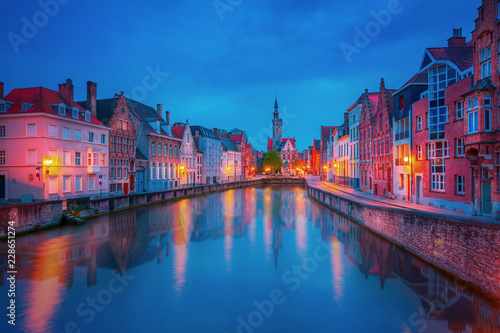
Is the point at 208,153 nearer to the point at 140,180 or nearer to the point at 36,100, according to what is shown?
the point at 140,180

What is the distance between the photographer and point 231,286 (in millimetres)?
13477

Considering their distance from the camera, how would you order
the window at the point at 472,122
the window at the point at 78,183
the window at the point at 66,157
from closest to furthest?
the window at the point at 472,122
the window at the point at 66,157
the window at the point at 78,183

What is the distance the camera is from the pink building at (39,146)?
2684 centimetres

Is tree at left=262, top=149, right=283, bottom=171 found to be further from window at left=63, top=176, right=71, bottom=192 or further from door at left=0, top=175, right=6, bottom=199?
door at left=0, top=175, right=6, bottom=199

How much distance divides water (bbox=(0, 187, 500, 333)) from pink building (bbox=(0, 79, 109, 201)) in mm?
6910

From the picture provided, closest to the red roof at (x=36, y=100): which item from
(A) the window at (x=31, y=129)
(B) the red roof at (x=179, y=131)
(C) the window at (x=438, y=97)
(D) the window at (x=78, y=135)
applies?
(A) the window at (x=31, y=129)

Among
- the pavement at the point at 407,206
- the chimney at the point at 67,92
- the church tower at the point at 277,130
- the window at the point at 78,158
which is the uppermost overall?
the church tower at the point at 277,130

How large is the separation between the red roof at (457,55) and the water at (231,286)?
13274 mm

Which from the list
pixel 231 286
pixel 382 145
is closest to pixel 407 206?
pixel 382 145

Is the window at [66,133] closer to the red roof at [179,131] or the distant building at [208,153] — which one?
the red roof at [179,131]

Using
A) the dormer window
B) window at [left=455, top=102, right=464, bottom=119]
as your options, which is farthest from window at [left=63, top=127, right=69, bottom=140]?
window at [left=455, top=102, right=464, bottom=119]

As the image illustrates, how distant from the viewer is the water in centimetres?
1035

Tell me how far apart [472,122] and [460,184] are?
4.83 metres

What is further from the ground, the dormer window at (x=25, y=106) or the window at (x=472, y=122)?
the dormer window at (x=25, y=106)
